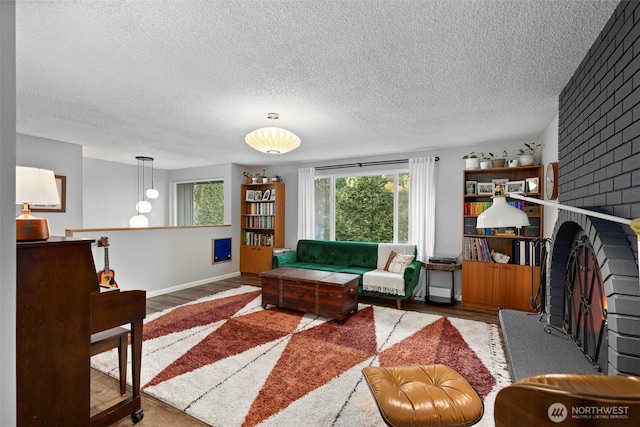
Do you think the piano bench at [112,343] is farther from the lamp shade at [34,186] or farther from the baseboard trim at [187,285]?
the baseboard trim at [187,285]

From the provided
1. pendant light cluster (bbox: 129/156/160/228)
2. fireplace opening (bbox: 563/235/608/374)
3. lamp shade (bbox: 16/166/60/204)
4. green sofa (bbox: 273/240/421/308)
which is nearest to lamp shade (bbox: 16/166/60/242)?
lamp shade (bbox: 16/166/60/204)

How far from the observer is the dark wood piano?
4.58 ft

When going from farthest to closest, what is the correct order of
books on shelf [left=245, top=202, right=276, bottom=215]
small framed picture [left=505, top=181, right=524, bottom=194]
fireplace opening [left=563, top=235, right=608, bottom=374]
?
books on shelf [left=245, top=202, right=276, bottom=215] < small framed picture [left=505, top=181, right=524, bottom=194] < fireplace opening [left=563, top=235, right=608, bottom=374]

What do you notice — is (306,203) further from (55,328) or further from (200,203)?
(55,328)

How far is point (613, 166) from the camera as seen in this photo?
1612 millimetres

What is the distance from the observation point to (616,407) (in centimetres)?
73

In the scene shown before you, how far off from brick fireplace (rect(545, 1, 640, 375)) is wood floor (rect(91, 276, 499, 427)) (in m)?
2.18

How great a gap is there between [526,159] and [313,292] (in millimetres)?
3141

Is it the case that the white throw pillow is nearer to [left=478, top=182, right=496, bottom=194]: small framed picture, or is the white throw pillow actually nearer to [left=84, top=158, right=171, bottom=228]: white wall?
[left=478, top=182, right=496, bottom=194]: small framed picture

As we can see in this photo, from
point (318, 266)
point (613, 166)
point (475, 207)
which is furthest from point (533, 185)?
point (318, 266)

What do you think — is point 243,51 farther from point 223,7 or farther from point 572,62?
point 572,62

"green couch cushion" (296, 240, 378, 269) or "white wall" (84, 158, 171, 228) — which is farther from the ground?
"white wall" (84, 158, 171, 228)

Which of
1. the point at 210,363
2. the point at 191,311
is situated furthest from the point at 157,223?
the point at 210,363

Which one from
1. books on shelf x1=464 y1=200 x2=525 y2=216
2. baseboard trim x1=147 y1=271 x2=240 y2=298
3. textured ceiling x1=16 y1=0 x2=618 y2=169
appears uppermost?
textured ceiling x1=16 y1=0 x2=618 y2=169
